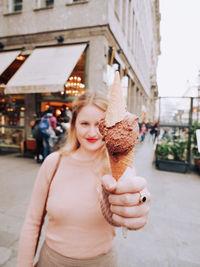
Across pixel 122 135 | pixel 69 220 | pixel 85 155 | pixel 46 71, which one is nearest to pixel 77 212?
pixel 69 220

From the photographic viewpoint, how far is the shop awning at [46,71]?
670 cm

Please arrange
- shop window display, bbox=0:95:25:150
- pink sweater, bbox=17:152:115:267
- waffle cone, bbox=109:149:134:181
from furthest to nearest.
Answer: shop window display, bbox=0:95:25:150
pink sweater, bbox=17:152:115:267
waffle cone, bbox=109:149:134:181

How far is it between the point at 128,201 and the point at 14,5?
1200cm

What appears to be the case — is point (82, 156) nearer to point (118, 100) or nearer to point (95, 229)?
point (95, 229)

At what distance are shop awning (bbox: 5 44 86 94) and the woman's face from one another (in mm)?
5454

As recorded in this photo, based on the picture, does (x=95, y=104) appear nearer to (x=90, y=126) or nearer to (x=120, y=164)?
(x=90, y=126)

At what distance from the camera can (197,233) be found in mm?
3070

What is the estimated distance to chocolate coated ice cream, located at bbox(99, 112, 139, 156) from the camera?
91cm

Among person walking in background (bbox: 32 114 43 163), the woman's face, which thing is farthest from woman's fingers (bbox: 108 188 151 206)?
person walking in background (bbox: 32 114 43 163)

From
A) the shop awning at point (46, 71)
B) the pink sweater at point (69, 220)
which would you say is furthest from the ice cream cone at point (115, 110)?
the shop awning at point (46, 71)

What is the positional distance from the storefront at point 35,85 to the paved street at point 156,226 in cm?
350

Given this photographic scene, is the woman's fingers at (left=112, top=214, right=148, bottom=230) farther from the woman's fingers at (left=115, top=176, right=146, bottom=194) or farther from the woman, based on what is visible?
the woman

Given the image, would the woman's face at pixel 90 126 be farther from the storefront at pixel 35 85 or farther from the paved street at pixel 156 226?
the storefront at pixel 35 85

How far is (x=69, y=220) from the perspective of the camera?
1.24 m
